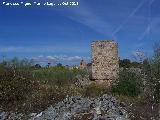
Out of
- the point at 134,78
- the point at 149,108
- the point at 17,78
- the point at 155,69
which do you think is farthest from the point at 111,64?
the point at 149,108

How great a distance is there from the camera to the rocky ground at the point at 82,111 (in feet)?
46.4

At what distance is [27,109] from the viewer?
1780 cm

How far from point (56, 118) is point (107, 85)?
12.4 m

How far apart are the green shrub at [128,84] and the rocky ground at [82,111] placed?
20.9ft

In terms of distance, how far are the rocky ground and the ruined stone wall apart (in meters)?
10.1

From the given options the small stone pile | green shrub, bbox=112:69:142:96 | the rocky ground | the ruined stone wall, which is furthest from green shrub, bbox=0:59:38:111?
the ruined stone wall

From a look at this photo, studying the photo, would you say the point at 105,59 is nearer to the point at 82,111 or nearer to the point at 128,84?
the point at 128,84

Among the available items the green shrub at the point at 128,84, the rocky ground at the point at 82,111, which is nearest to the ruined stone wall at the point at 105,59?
the green shrub at the point at 128,84

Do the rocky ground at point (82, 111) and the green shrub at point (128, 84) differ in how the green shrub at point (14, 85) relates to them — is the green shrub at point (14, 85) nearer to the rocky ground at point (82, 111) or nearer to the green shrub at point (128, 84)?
the rocky ground at point (82, 111)

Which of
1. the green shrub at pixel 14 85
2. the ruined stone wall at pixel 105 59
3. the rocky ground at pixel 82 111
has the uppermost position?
the ruined stone wall at pixel 105 59

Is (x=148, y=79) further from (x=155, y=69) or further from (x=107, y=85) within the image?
(x=107, y=85)

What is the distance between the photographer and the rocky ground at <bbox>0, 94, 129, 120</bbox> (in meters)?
14.1

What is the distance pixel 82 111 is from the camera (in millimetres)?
14672

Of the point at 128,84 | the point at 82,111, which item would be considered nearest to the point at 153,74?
the point at 128,84
